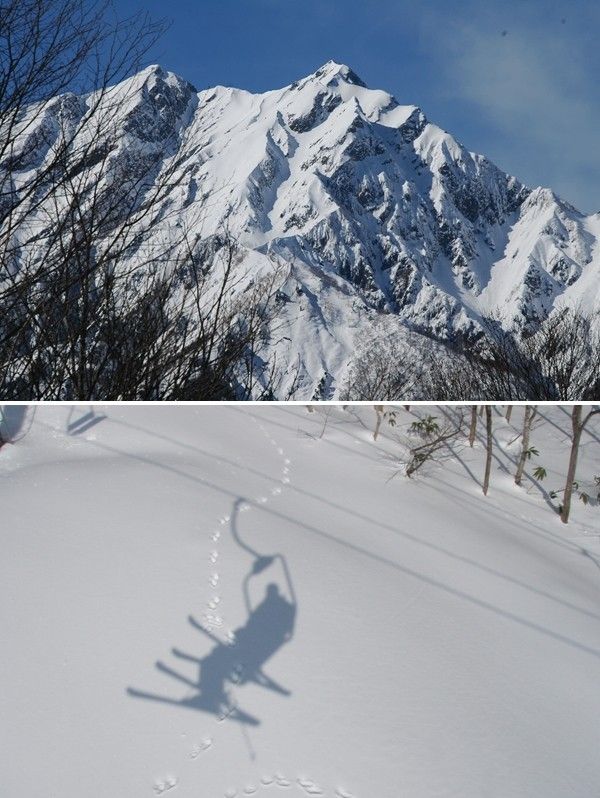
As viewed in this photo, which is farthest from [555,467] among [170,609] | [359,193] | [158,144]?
[359,193]

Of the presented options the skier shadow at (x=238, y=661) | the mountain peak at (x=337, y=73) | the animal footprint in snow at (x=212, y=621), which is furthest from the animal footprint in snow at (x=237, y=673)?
the mountain peak at (x=337, y=73)

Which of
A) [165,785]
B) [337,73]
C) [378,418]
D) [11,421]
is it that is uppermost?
[337,73]

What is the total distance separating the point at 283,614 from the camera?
1.55m

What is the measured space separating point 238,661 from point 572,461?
1353mm

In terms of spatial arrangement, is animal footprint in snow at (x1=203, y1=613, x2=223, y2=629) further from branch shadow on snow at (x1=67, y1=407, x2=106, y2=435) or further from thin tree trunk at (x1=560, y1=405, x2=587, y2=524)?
thin tree trunk at (x1=560, y1=405, x2=587, y2=524)

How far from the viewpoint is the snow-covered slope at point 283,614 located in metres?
1.28

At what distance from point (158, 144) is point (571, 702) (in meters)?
1.79

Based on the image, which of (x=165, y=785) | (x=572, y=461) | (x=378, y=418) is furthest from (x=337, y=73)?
(x=165, y=785)

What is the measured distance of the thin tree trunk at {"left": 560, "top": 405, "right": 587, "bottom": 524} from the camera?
82.5 inches

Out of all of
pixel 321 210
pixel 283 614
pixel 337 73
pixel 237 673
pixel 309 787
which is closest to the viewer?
pixel 309 787

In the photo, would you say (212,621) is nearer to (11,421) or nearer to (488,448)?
(11,421)

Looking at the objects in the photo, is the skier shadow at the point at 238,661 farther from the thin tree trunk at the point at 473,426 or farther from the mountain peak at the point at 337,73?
the mountain peak at the point at 337,73

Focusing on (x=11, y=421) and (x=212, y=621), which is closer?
(x=212, y=621)

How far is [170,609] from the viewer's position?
1518mm
